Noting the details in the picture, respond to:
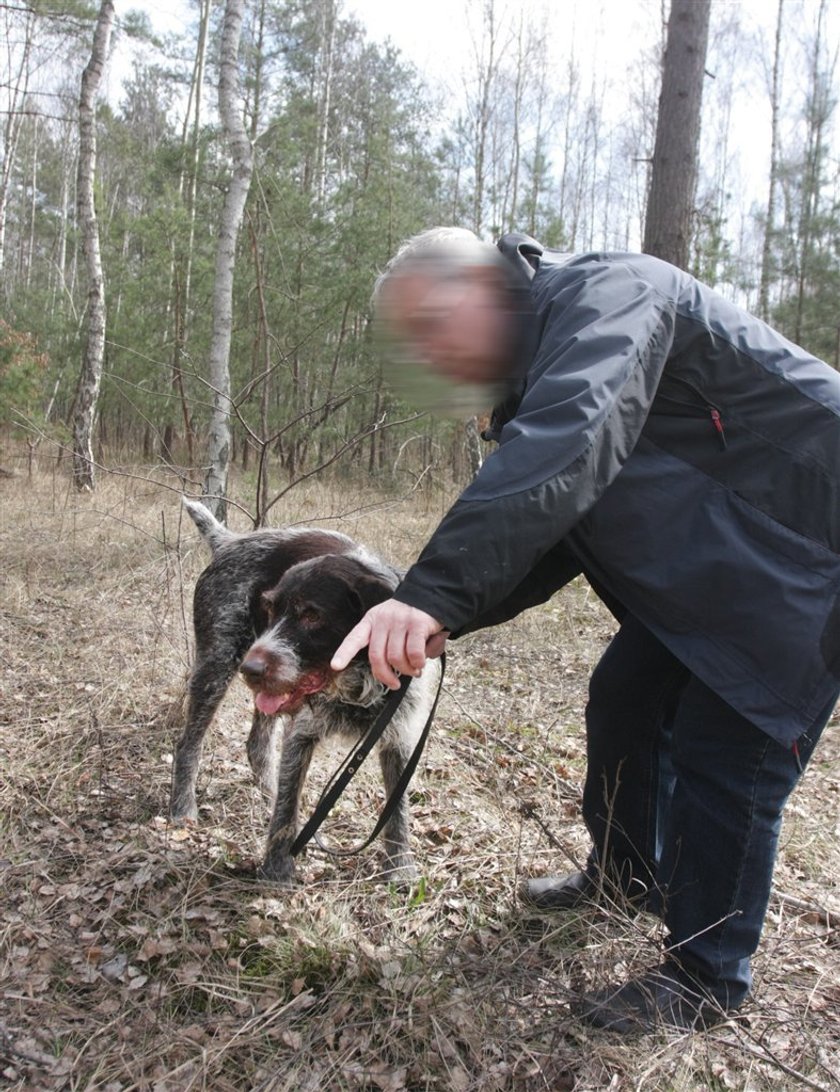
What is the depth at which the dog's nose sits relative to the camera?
2.50m

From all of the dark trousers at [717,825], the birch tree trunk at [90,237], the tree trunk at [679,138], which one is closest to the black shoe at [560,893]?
the dark trousers at [717,825]

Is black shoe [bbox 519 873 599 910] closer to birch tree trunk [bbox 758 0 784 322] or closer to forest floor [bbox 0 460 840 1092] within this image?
forest floor [bbox 0 460 840 1092]

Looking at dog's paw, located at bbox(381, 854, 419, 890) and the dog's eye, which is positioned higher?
the dog's eye

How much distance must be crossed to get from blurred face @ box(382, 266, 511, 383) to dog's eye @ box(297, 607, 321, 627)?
106 cm

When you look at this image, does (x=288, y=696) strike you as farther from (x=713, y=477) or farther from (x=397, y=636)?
(x=713, y=477)

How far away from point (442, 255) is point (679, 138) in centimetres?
646

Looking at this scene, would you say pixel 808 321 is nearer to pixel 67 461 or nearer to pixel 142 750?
pixel 67 461

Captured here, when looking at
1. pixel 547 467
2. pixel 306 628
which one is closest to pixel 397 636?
pixel 547 467

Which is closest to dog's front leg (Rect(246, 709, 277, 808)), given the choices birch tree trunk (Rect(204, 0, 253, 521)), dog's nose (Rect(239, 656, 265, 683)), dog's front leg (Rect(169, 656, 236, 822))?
dog's front leg (Rect(169, 656, 236, 822))

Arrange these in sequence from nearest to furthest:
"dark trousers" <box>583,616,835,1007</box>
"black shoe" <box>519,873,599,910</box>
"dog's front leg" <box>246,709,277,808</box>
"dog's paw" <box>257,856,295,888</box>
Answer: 1. "dark trousers" <box>583,616,835,1007</box>
2. "black shoe" <box>519,873,599,910</box>
3. "dog's paw" <box>257,856,295,888</box>
4. "dog's front leg" <box>246,709,277,808</box>

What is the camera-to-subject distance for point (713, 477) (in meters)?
1.94

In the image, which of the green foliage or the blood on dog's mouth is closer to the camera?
the blood on dog's mouth

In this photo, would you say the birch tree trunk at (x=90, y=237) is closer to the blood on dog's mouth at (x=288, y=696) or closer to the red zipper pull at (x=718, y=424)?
the blood on dog's mouth at (x=288, y=696)

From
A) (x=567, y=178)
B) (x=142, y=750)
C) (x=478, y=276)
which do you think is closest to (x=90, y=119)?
(x=142, y=750)
